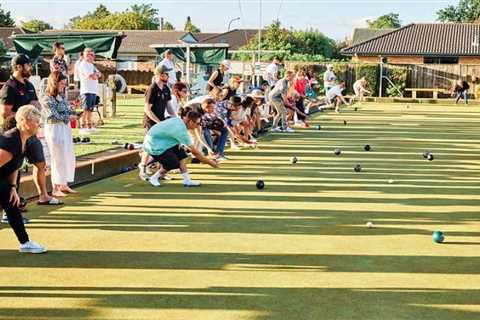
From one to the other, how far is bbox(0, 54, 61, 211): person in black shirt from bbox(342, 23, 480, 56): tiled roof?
52.6 metres

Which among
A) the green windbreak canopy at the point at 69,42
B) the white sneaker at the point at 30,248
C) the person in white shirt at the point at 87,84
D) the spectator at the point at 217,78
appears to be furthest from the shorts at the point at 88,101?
the white sneaker at the point at 30,248

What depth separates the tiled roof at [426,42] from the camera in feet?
200

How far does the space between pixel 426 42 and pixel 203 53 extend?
41787mm

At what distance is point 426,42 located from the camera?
207 ft

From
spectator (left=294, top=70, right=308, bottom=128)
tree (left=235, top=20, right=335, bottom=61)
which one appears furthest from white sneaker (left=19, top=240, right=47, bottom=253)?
tree (left=235, top=20, right=335, bottom=61)

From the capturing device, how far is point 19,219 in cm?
682

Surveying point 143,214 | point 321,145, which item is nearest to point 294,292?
point 143,214

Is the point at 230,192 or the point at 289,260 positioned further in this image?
the point at 230,192

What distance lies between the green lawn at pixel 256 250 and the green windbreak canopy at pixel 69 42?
725 cm

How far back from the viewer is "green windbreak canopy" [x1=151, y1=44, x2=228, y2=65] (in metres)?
24.3

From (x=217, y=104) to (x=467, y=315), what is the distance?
1025 centimetres

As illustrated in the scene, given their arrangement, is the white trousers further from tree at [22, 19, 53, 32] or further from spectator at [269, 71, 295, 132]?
tree at [22, 19, 53, 32]

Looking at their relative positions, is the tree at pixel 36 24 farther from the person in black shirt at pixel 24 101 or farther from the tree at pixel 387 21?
the person in black shirt at pixel 24 101

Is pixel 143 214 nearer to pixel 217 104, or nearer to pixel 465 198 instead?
pixel 465 198
